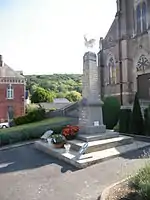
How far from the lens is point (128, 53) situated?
26344 mm

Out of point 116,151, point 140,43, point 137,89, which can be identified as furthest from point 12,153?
point 140,43

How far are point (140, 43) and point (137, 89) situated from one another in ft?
16.3

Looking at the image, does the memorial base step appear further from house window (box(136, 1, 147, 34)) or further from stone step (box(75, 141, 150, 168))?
house window (box(136, 1, 147, 34))

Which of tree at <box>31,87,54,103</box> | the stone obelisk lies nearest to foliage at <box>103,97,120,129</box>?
the stone obelisk

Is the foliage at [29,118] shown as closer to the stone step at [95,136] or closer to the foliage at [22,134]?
the foliage at [22,134]

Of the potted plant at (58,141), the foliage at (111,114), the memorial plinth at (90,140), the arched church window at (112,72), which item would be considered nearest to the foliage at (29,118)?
the foliage at (111,114)

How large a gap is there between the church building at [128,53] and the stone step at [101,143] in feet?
48.3

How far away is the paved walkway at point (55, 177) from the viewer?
604 cm

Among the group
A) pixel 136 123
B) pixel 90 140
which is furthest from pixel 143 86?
pixel 90 140

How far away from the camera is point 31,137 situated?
1458 centimetres

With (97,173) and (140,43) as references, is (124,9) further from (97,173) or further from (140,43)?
(97,173)

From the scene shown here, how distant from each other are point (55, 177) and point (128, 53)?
21.5 m

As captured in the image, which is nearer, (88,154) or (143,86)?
(88,154)

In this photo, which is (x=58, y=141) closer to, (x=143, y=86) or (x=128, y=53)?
(x=143, y=86)
